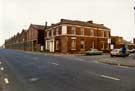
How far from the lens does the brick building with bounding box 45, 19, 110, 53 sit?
197ft

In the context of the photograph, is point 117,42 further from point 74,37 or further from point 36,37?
point 74,37

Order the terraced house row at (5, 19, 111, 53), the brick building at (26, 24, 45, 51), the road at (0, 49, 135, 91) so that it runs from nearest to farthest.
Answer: the road at (0, 49, 135, 91) → the terraced house row at (5, 19, 111, 53) → the brick building at (26, 24, 45, 51)

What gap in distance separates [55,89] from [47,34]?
64565mm

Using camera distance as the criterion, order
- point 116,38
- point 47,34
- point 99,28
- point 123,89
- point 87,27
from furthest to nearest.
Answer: point 116,38
point 47,34
point 99,28
point 87,27
point 123,89

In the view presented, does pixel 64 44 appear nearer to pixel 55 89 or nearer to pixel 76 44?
pixel 76 44

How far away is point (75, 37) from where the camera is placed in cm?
6134

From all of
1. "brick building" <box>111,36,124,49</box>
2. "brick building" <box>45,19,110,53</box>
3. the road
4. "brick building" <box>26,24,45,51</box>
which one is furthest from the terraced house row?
the road

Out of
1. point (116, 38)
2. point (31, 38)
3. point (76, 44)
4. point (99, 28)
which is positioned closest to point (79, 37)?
point (76, 44)

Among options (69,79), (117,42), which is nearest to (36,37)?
(117,42)

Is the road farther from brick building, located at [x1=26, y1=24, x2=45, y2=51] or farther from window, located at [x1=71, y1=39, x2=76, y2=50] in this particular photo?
brick building, located at [x1=26, y1=24, x2=45, y2=51]

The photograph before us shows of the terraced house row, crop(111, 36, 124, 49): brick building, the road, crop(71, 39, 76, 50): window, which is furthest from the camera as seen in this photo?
crop(111, 36, 124, 49): brick building

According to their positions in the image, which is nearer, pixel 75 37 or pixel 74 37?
pixel 74 37

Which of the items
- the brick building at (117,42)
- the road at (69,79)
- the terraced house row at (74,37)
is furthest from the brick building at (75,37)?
the road at (69,79)

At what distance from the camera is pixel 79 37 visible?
62375 mm
